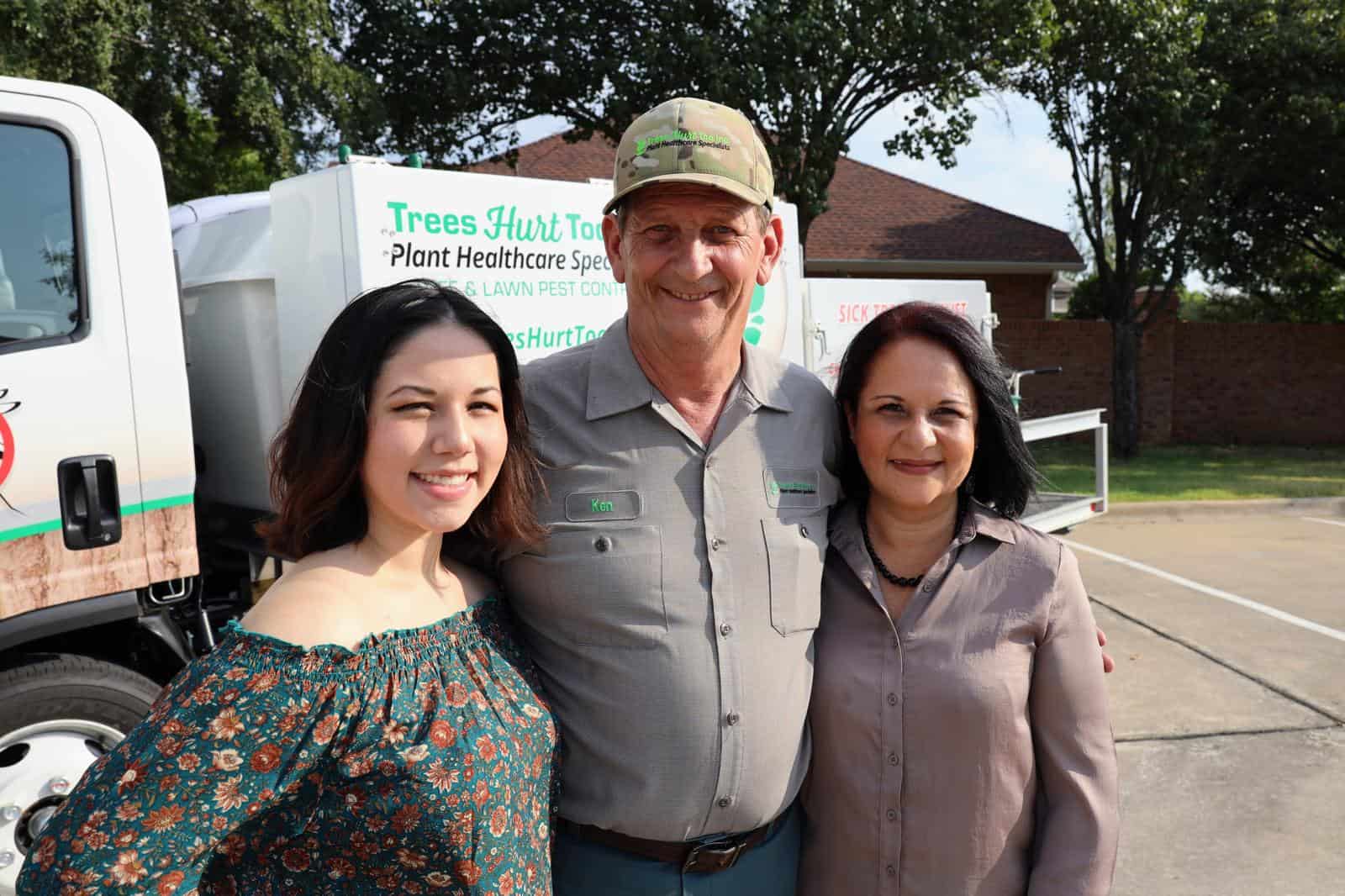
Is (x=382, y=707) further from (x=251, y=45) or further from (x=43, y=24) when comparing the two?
(x=251, y=45)

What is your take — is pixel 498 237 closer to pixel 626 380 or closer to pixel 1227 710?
pixel 626 380

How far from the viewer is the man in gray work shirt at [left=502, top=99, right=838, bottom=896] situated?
1.76 meters

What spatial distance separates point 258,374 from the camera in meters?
3.45

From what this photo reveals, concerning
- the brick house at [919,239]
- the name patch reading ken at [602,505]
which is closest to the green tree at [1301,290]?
the brick house at [919,239]

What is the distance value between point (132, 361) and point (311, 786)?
2.00 m

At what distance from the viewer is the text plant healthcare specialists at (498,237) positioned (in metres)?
3.30

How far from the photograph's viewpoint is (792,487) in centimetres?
196

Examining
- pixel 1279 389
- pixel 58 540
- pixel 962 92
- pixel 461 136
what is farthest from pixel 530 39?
pixel 1279 389

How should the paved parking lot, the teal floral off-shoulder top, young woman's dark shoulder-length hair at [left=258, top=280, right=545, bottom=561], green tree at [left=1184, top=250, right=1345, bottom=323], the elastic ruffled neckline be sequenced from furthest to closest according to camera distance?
green tree at [left=1184, top=250, right=1345, bottom=323]
the paved parking lot
young woman's dark shoulder-length hair at [left=258, top=280, right=545, bottom=561]
the elastic ruffled neckline
the teal floral off-shoulder top

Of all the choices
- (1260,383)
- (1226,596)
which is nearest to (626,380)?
(1226,596)

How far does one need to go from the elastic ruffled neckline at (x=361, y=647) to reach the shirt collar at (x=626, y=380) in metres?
0.49

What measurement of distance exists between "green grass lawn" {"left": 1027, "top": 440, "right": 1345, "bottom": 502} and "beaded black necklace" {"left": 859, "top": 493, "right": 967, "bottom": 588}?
8.65m

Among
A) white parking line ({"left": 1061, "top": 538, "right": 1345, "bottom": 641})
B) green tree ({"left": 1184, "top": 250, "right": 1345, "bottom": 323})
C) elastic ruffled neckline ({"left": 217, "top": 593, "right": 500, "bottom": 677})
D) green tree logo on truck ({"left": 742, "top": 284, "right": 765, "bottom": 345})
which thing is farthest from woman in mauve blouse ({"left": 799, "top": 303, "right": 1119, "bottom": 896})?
green tree ({"left": 1184, "top": 250, "right": 1345, "bottom": 323})

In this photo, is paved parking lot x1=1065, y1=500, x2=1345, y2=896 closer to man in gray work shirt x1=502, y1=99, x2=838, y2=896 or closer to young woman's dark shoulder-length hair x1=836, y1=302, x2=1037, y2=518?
young woman's dark shoulder-length hair x1=836, y1=302, x2=1037, y2=518
